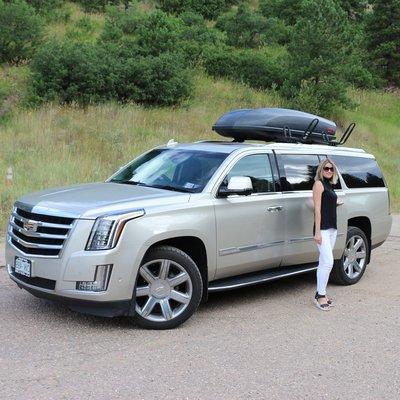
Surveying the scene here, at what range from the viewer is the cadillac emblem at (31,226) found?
5727mm

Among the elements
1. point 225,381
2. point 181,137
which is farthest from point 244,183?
point 181,137

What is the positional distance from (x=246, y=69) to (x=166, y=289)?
71.3ft

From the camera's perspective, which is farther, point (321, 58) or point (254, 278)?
point (321, 58)

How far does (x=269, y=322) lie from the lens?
6.25 meters

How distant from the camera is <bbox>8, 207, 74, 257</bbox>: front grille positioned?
5520 mm

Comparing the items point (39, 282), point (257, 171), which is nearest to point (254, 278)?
point (257, 171)

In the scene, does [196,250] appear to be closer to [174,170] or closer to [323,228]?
[174,170]

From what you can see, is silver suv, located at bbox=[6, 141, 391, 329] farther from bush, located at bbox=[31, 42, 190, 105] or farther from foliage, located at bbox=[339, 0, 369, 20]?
foliage, located at bbox=[339, 0, 369, 20]

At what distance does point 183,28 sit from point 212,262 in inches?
1028

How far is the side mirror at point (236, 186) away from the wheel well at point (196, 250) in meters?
0.59

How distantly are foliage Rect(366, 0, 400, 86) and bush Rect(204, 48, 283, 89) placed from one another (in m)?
9.02

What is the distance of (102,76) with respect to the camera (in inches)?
779

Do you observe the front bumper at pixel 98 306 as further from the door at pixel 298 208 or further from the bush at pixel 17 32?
the bush at pixel 17 32

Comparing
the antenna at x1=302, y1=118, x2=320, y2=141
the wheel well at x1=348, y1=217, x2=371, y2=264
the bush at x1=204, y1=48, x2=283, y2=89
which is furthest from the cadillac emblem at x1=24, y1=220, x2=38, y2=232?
the bush at x1=204, y1=48, x2=283, y2=89
